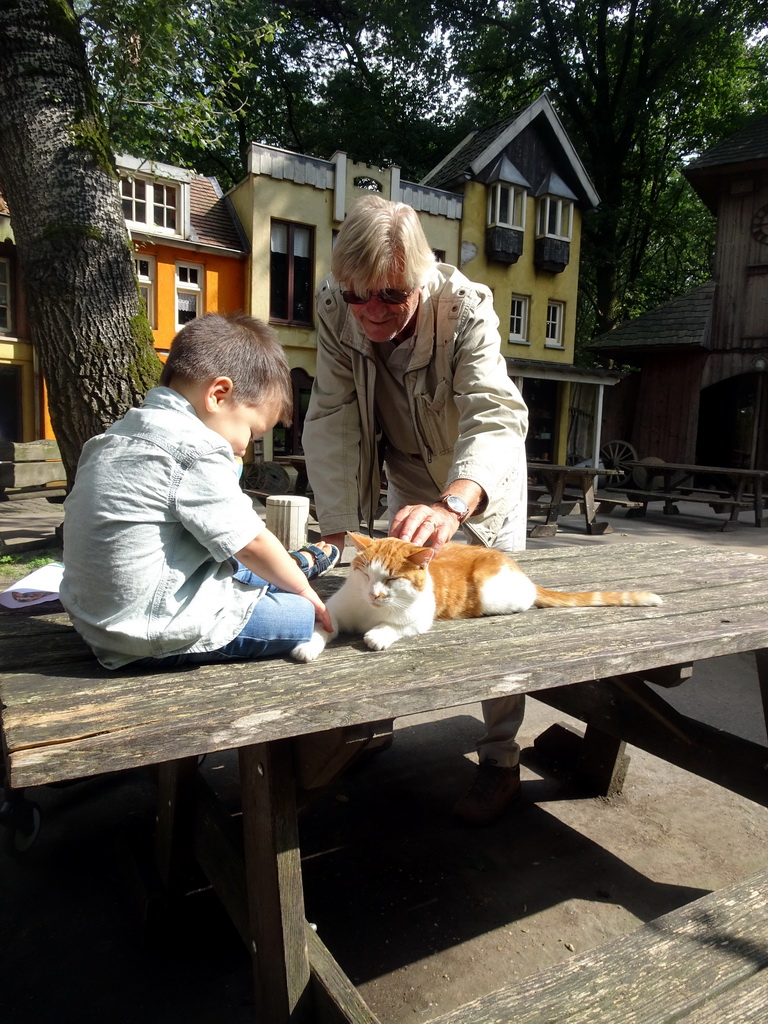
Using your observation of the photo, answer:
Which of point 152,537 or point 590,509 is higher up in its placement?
point 152,537

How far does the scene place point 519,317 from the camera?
19188mm

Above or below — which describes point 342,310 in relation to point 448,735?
above

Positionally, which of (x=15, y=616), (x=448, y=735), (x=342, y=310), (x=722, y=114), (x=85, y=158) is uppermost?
(x=722, y=114)

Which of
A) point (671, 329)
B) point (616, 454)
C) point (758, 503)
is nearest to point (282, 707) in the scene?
point (758, 503)

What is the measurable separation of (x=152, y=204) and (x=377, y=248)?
15023 mm

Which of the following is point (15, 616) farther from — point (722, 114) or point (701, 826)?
point (722, 114)

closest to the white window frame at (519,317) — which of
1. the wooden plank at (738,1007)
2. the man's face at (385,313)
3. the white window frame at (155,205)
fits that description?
the white window frame at (155,205)

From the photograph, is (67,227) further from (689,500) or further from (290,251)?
(290,251)

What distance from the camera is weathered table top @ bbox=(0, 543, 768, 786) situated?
1.10 metres

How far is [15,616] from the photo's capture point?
6.38 ft

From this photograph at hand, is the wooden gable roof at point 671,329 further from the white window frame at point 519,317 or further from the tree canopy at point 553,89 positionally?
the tree canopy at point 553,89

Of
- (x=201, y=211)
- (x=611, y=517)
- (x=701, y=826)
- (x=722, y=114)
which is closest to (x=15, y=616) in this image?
(x=701, y=826)

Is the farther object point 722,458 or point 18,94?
point 722,458

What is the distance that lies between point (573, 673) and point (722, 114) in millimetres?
28640
